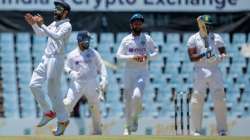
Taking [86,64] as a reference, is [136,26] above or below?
above

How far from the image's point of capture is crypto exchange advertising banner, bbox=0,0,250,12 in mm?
20078

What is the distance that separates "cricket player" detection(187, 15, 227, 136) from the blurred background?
14.9 ft

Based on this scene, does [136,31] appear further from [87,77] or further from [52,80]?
[52,80]

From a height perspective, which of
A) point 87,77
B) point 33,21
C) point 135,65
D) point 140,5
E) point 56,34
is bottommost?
point 87,77

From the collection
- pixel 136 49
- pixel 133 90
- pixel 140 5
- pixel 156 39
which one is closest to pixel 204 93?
pixel 133 90

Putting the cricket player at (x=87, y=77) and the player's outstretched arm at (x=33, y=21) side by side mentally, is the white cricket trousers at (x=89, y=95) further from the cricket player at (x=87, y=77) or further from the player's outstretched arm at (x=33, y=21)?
the player's outstretched arm at (x=33, y=21)

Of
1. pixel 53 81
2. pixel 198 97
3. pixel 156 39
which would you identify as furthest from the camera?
pixel 156 39

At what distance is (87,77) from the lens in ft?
51.8

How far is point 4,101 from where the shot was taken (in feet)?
66.0

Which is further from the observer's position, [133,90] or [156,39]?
[156,39]

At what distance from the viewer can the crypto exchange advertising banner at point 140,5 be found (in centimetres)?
2008

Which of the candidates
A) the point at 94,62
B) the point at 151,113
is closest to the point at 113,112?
the point at 151,113

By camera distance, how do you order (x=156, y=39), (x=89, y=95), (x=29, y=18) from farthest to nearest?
(x=156, y=39), (x=89, y=95), (x=29, y=18)

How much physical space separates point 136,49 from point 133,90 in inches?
25.5
